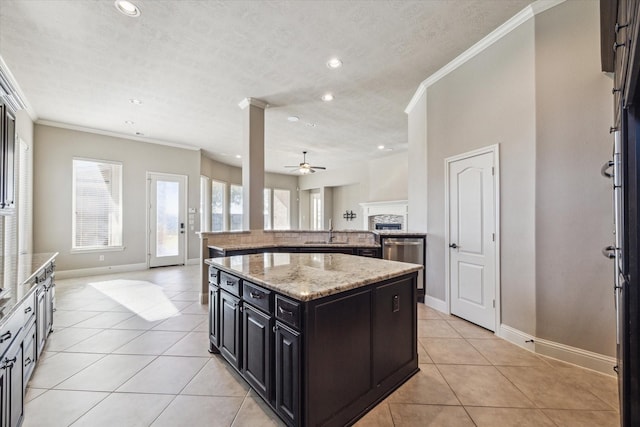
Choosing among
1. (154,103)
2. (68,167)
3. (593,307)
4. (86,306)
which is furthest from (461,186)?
(68,167)

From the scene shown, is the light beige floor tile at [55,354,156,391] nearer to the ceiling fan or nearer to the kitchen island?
the kitchen island

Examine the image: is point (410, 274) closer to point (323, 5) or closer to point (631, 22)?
point (631, 22)

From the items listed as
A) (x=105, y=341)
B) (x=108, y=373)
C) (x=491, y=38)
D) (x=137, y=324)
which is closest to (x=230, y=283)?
(x=108, y=373)

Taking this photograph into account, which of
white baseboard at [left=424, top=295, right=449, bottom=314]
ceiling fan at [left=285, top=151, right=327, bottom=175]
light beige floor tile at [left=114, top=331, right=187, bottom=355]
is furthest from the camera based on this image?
ceiling fan at [left=285, top=151, right=327, bottom=175]

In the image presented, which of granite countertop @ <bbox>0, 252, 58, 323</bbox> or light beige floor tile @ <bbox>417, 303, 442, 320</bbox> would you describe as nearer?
granite countertop @ <bbox>0, 252, 58, 323</bbox>

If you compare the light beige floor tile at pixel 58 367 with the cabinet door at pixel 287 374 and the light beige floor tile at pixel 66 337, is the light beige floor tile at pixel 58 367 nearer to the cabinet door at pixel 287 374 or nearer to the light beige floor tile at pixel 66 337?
the light beige floor tile at pixel 66 337

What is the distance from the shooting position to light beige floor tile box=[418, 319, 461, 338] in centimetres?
289

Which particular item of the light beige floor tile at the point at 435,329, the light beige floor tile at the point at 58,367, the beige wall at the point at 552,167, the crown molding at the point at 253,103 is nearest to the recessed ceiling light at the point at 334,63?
the crown molding at the point at 253,103

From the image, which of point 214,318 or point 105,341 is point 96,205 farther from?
point 214,318

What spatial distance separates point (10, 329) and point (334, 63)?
11.8ft

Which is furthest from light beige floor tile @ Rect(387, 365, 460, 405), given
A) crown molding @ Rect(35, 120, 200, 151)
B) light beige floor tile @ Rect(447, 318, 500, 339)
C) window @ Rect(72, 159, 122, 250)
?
crown molding @ Rect(35, 120, 200, 151)

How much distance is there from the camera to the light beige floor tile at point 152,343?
8.40ft

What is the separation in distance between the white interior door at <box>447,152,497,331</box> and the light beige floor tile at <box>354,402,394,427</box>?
1867mm

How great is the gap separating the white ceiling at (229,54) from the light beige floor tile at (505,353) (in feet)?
10.4
